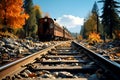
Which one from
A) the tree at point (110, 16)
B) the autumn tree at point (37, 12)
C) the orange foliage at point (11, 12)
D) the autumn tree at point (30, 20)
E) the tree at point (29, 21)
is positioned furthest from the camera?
the autumn tree at point (37, 12)

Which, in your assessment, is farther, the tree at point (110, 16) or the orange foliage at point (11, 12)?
the tree at point (110, 16)

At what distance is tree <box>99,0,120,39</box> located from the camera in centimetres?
5036

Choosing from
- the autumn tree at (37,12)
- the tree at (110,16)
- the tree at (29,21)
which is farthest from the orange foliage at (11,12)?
the autumn tree at (37,12)

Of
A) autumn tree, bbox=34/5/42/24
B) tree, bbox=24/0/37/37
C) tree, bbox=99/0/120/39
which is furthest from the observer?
autumn tree, bbox=34/5/42/24

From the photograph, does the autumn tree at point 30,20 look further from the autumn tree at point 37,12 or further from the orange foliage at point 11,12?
the orange foliage at point 11,12

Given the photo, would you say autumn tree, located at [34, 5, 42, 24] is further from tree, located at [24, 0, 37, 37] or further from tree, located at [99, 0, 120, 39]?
tree, located at [99, 0, 120, 39]

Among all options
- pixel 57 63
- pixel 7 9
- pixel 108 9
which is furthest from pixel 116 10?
pixel 57 63

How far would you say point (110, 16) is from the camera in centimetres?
5075

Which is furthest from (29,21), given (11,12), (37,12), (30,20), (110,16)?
(11,12)

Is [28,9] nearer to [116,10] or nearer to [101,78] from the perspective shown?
[116,10]

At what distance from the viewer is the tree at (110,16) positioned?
165 feet

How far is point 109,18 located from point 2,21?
81.3 feet

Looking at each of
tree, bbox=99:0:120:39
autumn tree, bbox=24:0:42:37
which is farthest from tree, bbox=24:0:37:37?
tree, bbox=99:0:120:39

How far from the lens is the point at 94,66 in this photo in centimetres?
506
